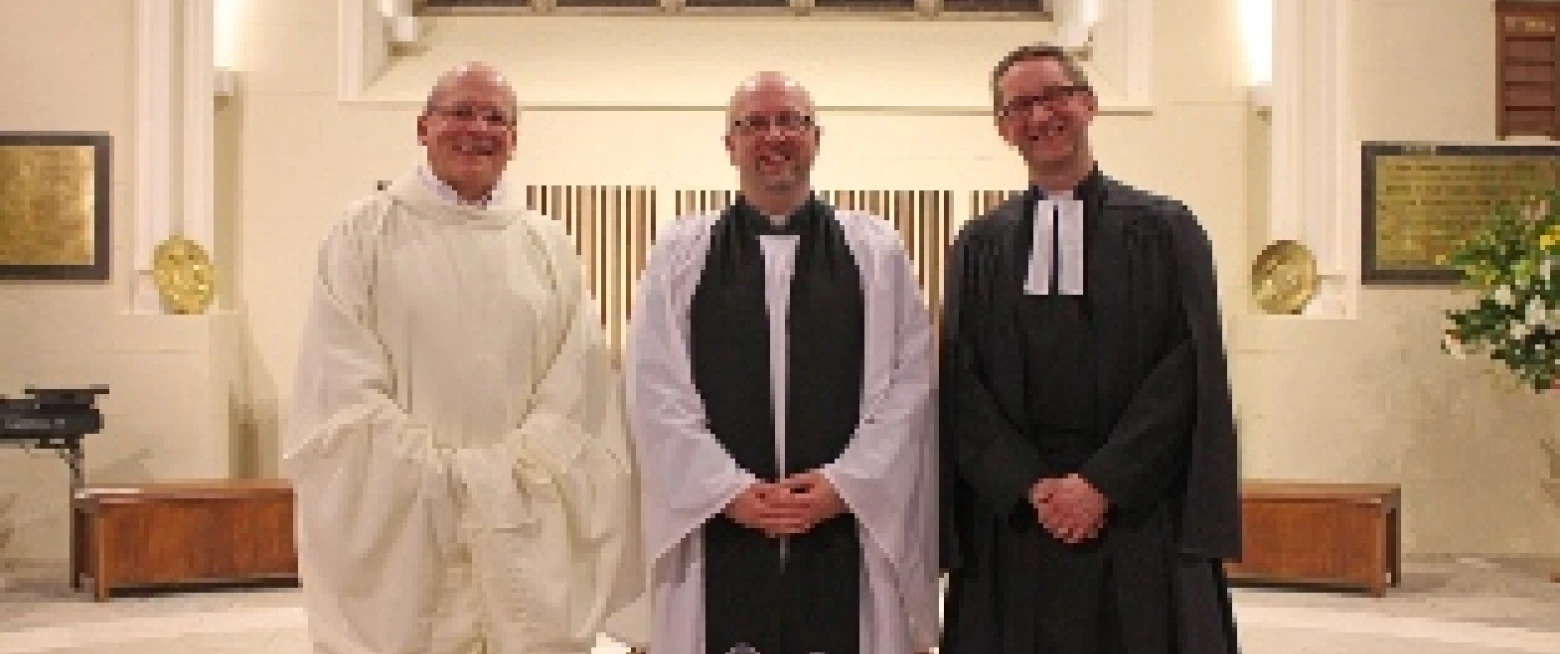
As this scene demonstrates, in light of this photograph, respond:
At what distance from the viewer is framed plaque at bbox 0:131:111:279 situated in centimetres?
944

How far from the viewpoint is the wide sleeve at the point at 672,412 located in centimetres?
400

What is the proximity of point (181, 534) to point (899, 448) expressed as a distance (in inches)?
204

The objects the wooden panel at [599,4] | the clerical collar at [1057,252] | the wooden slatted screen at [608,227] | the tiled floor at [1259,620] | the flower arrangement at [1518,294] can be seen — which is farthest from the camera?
the wooden panel at [599,4]

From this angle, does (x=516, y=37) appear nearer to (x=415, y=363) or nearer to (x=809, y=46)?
(x=809, y=46)

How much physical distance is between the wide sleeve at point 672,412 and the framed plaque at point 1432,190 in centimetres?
638

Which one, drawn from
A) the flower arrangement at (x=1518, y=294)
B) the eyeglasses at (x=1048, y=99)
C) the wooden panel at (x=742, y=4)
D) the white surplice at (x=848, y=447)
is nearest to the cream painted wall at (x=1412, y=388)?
the flower arrangement at (x=1518, y=294)

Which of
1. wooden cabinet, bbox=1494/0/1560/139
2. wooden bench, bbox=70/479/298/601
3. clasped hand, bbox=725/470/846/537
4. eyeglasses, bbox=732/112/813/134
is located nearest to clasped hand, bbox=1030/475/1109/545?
clasped hand, bbox=725/470/846/537

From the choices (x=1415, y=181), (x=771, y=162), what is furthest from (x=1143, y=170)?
(x=771, y=162)

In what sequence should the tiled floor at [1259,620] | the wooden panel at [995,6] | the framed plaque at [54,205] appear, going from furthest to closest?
the wooden panel at [995,6], the framed plaque at [54,205], the tiled floor at [1259,620]

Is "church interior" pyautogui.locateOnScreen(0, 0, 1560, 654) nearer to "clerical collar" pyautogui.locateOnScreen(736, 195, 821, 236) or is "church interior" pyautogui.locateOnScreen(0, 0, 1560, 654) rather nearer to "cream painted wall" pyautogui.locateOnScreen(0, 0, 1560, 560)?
"cream painted wall" pyautogui.locateOnScreen(0, 0, 1560, 560)

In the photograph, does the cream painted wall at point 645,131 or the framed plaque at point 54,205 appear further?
the cream painted wall at point 645,131

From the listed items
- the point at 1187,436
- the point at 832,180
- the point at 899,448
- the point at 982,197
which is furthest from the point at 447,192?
the point at 982,197

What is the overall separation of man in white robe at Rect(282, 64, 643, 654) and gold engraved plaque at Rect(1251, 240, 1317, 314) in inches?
242

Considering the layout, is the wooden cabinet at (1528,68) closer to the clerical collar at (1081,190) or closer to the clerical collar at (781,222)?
Answer: the clerical collar at (1081,190)
